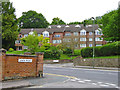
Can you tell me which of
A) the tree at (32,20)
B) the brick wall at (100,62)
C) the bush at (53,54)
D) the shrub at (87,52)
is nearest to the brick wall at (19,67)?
the brick wall at (100,62)

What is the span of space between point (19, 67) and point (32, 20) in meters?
80.7

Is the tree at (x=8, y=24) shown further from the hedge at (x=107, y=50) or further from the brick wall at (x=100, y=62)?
the hedge at (x=107, y=50)

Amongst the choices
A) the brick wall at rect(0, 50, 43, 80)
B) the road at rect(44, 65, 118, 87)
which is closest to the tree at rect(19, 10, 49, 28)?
the road at rect(44, 65, 118, 87)

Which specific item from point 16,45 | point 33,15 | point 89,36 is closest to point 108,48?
point 89,36

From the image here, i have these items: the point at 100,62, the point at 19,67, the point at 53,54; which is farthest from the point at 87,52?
the point at 19,67

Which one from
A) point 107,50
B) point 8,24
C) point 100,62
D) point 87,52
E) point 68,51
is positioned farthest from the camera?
point 68,51

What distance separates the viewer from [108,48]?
32.2 metres

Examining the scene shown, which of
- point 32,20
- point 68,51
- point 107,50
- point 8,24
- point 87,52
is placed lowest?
point 87,52

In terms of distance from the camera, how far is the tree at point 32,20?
89.6 metres

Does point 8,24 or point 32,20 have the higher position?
point 32,20

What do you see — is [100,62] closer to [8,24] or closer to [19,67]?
[19,67]

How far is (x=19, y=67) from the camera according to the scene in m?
12.9

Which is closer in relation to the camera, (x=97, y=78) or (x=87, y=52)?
(x=97, y=78)

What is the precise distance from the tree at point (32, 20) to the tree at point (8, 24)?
49492mm
